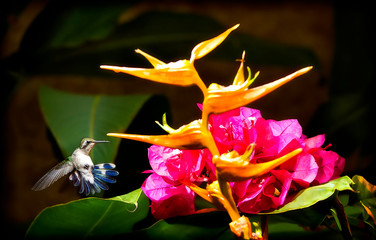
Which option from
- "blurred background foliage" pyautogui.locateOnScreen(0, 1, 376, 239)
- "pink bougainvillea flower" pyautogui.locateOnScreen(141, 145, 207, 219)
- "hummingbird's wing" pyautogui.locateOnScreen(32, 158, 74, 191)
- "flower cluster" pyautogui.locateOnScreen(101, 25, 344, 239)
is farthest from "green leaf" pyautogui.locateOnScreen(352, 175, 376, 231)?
"blurred background foliage" pyautogui.locateOnScreen(0, 1, 376, 239)

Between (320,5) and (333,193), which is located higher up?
(320,5)

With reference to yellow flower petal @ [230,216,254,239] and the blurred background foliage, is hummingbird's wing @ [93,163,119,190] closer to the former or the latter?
yellow flower petal @ [230,216,254,239]

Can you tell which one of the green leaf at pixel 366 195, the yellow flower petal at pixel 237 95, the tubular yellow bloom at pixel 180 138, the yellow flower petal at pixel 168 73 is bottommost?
the green leaf at pixel 366 195

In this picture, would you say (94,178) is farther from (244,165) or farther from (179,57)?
(179,57)

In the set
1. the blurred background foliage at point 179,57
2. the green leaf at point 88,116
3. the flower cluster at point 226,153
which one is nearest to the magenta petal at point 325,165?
the flower cluster at point 226,153

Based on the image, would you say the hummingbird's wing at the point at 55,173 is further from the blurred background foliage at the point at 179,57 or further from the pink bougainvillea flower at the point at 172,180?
the blurred background foliage at the point at 179,57

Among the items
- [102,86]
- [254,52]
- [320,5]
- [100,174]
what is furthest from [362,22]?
[100,174]

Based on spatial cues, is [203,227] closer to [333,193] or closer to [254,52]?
[333,193]
